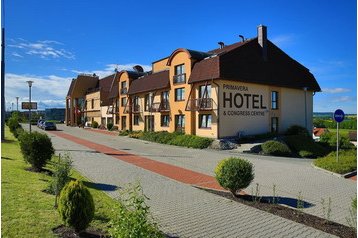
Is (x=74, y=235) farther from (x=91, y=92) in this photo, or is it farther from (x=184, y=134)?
(x=91, y=92)

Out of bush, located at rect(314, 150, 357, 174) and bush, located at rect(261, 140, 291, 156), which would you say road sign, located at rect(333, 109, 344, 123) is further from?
bush, located at rect(261, 140, 291, 156)

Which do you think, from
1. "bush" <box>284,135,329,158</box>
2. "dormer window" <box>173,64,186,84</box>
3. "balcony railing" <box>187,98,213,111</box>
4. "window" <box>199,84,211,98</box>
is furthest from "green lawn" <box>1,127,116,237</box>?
"dormer window" <box>173,64,186,84</box>

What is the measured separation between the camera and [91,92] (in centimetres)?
6084

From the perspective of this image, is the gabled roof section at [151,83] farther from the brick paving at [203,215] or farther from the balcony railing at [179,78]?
the brick paving at [203,215]

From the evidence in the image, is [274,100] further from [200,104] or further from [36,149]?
[36,149]

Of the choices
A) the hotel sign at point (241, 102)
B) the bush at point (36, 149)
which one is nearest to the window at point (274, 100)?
the hotel sign at point (241, 102)

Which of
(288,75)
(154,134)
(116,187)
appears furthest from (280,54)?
(116,187)

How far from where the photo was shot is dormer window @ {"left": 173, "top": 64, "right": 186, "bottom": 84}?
101ft

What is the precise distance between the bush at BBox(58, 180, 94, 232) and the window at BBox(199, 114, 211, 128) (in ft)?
73.6

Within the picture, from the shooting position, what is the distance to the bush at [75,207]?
5.80m

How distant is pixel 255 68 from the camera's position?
29453 millimetres

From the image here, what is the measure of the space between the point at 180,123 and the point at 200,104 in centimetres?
417

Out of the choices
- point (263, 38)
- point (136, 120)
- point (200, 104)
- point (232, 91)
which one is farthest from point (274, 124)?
point (136, 120)

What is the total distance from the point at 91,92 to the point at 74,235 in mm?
57116
